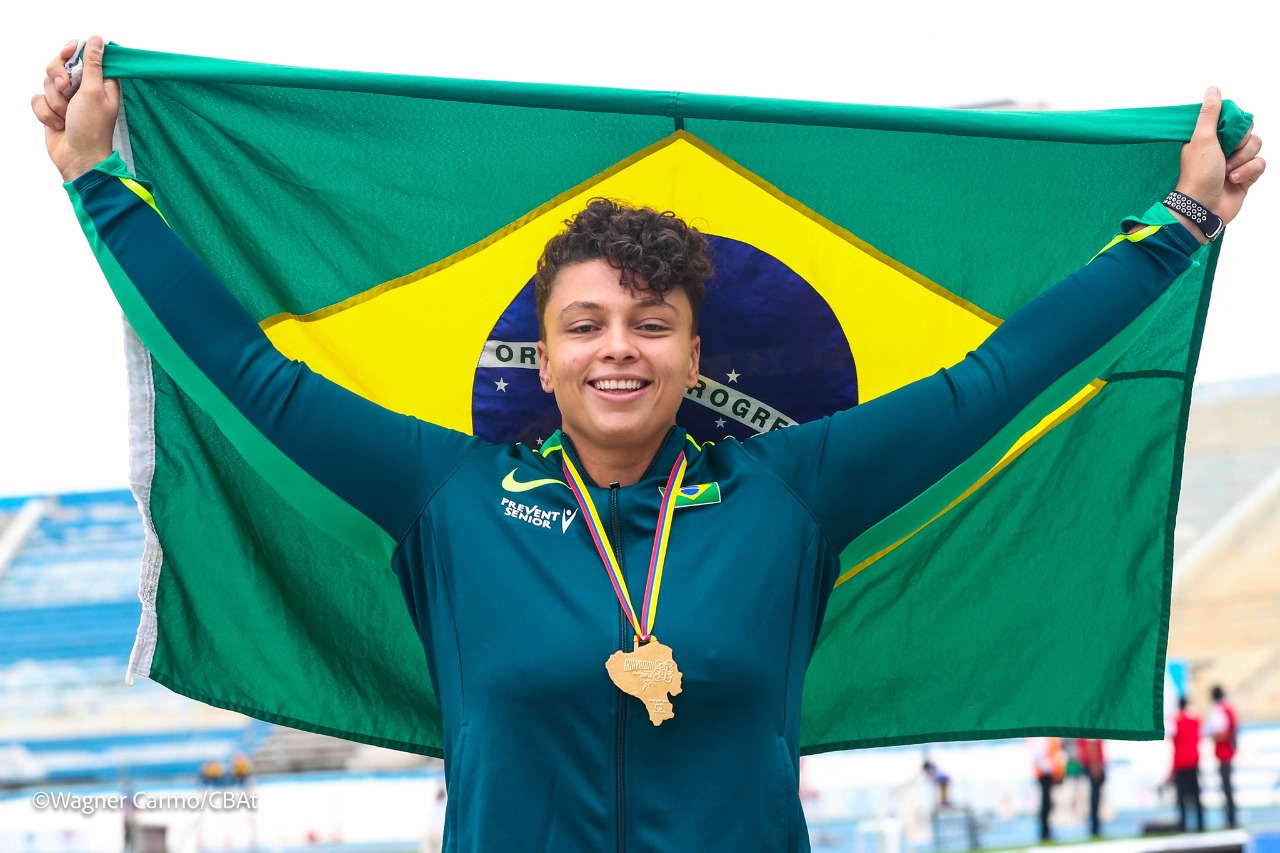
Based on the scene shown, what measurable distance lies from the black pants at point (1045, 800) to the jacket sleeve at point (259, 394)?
48.9 ft

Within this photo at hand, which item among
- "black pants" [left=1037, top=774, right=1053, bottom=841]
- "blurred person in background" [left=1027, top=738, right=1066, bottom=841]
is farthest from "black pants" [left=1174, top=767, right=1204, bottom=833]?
"black pants" [left=1037, top=774, right=1053, bottom=841]

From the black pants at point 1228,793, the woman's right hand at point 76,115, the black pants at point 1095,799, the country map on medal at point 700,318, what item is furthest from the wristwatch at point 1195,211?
the black pants at point 1095,799

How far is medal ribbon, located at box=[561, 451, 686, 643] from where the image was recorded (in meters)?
2.27

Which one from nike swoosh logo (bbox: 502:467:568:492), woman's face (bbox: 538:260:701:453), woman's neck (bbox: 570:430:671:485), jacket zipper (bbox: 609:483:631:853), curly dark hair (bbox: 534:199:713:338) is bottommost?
jacket zipper (bbox: 609:483:631:853)

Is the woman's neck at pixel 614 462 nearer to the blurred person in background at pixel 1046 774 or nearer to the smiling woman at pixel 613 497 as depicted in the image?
the smiling woman at pixel 613 497

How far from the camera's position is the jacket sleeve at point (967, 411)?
2477mm

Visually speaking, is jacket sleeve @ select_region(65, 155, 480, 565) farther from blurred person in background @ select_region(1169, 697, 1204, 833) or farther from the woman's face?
blurred person in background @ select_region(1169, 697, 1204, 833)

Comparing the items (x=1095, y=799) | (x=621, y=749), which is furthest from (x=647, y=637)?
(x=1095, y=799)

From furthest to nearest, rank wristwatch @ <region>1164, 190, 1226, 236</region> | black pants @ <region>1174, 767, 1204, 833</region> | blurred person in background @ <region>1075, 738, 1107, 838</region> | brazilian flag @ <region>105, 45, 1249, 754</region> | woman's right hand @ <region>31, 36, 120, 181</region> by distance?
blurred person in background @ <region>1075, 738, 1107, 838</region> → black pants @ <region>1174, 767, 1204, 833</region> → brazilian flag @ <region>105, 45, 1249, 754</region> → wristwatch @ <region>1164, 190, 1226, 236</region> → woman's right hand @ <region>31, 36, 120, 181</region>

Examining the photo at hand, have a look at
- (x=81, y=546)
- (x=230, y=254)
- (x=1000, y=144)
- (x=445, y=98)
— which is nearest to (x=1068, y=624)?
(x=1000, y=144)

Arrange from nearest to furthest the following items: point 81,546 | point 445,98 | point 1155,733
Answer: point 445,98, point 1155,733, point 81,546

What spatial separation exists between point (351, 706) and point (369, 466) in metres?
0.95

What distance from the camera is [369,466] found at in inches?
96.7

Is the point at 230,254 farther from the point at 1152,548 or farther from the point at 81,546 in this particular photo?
the point at 81,546
